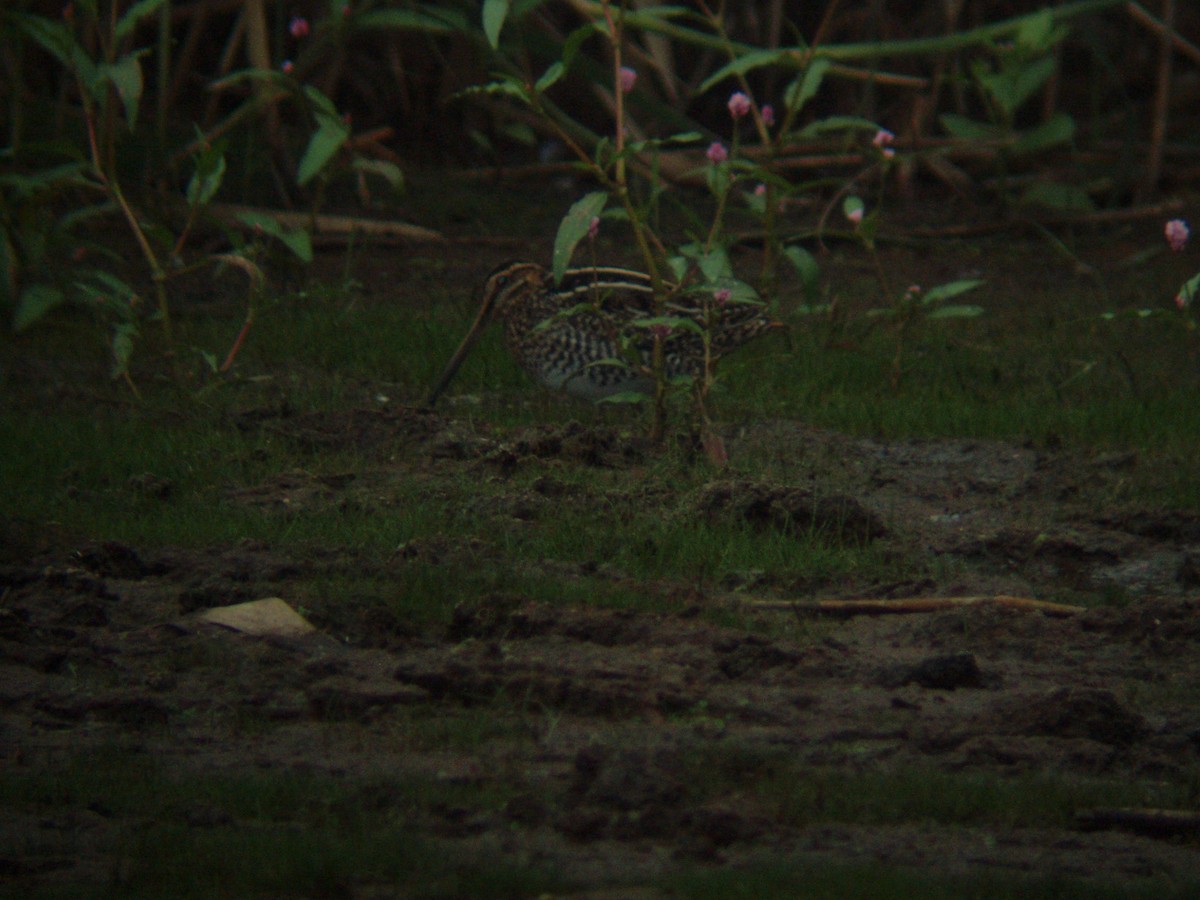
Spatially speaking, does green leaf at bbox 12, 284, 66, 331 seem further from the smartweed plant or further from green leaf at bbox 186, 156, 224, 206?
green leaf at bbox 186, 156, 224, 206

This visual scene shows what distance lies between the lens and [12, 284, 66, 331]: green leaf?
7410mm

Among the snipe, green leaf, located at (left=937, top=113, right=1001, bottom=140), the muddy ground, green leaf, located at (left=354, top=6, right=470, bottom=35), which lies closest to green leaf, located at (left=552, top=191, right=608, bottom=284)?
the snipe

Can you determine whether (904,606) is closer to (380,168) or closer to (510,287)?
(510,287)

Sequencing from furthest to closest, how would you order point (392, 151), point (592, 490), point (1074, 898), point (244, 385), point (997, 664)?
point (392, 151) → point (244, 385) → point (592, 490) → point (997, 664) → point (1074, 898)

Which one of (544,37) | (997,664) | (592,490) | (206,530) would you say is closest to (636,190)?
(544,37)

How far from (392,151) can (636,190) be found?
2.89 metres

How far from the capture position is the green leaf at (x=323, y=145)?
737 centimetres

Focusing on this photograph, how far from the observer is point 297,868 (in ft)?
10.1

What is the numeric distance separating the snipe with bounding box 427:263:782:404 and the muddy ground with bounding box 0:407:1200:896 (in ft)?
3.41

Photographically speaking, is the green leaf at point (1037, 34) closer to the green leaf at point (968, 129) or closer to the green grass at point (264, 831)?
the green leaf at point (968, 129)

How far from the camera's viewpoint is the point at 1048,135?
9.49m

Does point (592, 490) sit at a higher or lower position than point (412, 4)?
lower

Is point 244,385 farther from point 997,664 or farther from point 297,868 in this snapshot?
point 297,868

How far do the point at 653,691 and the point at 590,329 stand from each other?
9.30 feet
